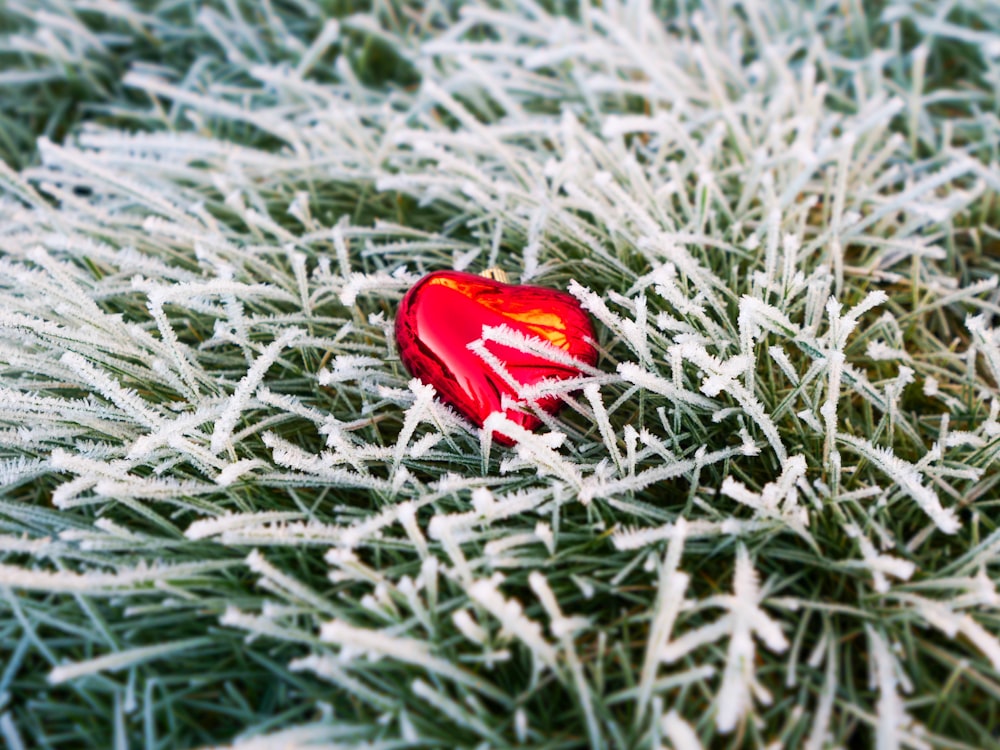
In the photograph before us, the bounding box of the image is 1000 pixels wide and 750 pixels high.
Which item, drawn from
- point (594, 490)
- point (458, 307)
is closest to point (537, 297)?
point (458, 307)

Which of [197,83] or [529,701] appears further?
[197,83]

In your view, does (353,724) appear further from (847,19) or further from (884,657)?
(847,19)

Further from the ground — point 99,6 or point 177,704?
point 99,6
